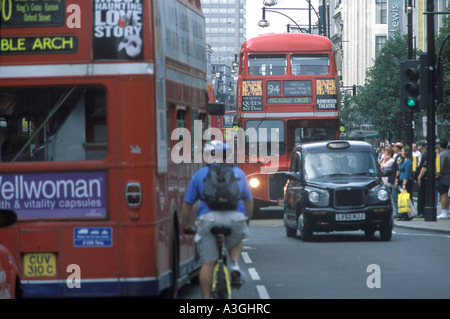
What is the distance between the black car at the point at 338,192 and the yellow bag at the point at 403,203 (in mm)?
4823

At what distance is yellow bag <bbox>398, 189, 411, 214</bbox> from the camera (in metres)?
25.1

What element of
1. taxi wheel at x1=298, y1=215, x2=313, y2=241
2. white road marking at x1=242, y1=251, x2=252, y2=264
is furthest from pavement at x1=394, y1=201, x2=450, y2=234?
white road marking at x1=242, y1=251, x2=252, y2=264

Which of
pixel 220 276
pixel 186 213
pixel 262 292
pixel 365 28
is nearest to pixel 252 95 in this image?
pixel 262 292

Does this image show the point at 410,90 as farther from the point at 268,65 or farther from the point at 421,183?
the point at 268,65

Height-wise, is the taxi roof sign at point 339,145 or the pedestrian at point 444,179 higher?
the taxi roof sign at point 339,145

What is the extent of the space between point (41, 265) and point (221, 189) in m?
1.75

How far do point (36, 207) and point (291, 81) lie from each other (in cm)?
1802

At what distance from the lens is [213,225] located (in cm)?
966

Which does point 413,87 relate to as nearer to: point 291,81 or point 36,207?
point 291,81

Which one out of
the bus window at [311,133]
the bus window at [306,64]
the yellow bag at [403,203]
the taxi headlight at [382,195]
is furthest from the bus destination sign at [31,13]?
the bus window at [311,133]

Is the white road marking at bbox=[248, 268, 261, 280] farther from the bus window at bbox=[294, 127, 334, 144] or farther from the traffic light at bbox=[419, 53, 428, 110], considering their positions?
the bus window at bbox=[294, 127, 334, 144]

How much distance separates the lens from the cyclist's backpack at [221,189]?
955 cm

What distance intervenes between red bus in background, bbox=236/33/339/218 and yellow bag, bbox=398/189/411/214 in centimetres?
271

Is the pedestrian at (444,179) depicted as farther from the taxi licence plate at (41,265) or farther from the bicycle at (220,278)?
the taxi licence plate at (41,265)
